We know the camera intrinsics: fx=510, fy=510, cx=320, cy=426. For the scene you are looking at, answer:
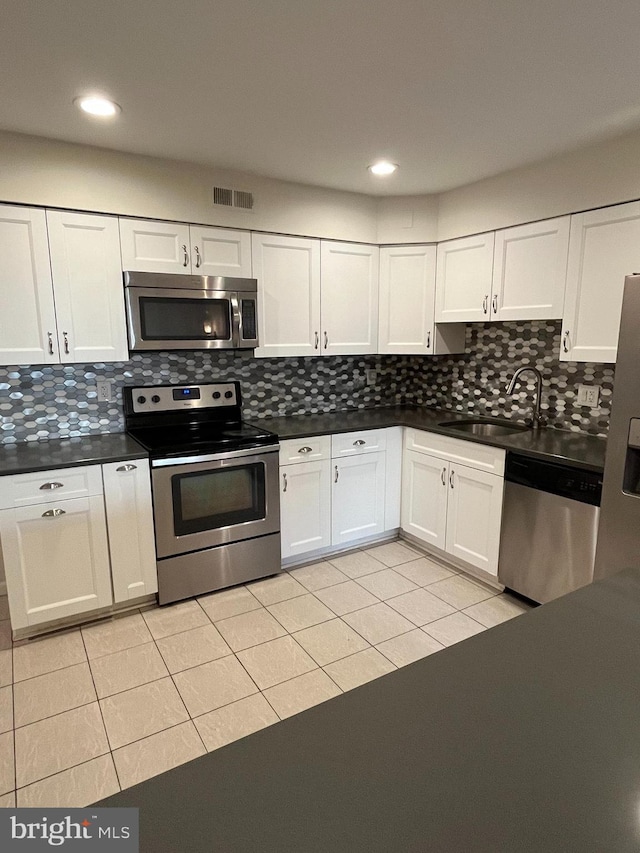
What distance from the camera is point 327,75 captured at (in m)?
1.83

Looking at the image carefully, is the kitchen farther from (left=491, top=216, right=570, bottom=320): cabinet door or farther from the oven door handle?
the oven door handle

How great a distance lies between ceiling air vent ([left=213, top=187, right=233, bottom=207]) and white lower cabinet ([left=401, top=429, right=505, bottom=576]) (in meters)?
1.82

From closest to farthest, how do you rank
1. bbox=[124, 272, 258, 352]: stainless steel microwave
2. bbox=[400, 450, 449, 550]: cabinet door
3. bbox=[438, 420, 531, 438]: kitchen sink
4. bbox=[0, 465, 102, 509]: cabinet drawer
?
bbox=[0, 465, 102, 509]: cabinet drawer → bbox=[124, 272, 258, 352]: stainless steel microwave → bbox=[400, 450, 449, 550]: cabinet door → bbox=[438, 420, 531, 438]: kitchen sink

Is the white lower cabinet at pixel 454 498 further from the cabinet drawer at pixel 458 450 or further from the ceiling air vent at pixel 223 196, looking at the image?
the ceiling air vent at pixel 223 196

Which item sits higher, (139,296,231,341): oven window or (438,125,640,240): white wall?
(438,125,640,240): white wall

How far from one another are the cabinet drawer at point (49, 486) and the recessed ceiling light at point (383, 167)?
2.17 meters

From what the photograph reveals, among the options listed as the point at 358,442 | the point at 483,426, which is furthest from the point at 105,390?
the point at 483,426

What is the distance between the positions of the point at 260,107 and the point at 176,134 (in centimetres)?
52

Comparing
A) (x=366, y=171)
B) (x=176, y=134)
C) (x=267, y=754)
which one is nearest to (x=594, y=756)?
(x=267, y=754)

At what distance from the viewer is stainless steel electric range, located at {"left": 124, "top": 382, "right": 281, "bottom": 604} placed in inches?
107

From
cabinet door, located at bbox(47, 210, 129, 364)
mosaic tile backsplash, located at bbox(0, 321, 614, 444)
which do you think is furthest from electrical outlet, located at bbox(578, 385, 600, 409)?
cabinet door, located at bbox(47, 210, 129, 364)

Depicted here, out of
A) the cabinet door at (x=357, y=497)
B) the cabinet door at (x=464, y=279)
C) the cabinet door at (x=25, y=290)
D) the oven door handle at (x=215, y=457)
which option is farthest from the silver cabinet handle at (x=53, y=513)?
the cabinet door at (x=464, y=279)

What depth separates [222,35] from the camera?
1.58m

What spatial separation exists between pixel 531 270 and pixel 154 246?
209cm
